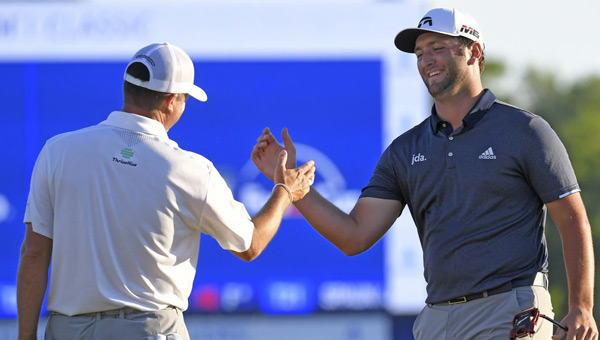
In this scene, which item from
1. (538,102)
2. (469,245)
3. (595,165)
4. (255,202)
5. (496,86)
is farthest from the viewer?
(538,102)

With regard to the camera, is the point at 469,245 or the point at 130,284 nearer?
the point at 130,284

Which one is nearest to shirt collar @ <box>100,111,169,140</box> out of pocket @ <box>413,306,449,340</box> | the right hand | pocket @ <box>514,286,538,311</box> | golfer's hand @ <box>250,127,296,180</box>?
the right hand

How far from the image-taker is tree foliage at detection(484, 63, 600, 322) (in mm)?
29031

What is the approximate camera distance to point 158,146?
396 cm

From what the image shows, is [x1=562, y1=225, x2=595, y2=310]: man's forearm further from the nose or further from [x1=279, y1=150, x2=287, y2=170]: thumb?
[x1=279, y1=150, x2=287, y2=170]: thumb

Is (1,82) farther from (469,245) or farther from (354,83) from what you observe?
(469,245)

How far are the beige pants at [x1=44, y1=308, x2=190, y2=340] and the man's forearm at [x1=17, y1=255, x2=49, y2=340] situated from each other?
3.1 inches

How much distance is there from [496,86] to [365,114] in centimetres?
2513

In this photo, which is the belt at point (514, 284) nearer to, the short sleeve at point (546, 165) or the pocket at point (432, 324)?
the pocket at point (432, 324)

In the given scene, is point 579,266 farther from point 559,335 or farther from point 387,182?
point 387,182

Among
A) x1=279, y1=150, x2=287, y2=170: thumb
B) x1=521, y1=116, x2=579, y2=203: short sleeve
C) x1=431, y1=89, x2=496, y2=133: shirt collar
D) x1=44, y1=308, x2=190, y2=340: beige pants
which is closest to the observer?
x1=44, y1=308, x2=190, y2=340: beige pants

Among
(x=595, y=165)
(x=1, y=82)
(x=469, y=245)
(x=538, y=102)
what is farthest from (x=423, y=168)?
(x=538, y=102)

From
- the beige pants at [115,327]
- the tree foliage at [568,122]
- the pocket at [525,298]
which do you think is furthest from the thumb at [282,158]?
the tree foliage at [568,122]

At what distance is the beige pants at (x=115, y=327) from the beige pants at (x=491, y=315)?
99 centimetres
